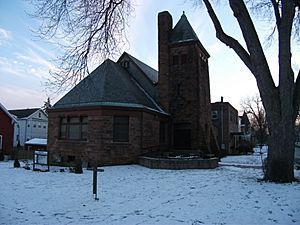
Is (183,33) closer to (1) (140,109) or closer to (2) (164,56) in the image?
(2) (164,56)

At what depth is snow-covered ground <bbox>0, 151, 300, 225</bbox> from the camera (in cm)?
661

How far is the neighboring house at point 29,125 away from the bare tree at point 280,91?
44556 millimetres

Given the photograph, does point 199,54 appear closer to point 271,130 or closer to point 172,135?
point 172,135

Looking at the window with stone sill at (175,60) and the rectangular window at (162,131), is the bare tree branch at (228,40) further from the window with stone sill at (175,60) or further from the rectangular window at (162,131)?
the window with stone sill at (175,60)

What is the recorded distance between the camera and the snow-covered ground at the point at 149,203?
661 centimetres

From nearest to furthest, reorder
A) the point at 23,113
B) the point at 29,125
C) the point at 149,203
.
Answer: the point at 149,203 < the point at 29,125 < the point at 23,113

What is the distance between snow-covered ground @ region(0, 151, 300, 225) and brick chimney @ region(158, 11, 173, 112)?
15.1 metres

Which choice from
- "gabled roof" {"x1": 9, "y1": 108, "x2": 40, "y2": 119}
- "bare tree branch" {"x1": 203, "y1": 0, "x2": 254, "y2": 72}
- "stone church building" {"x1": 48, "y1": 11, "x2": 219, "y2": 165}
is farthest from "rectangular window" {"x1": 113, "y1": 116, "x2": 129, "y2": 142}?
"gabled roof" {"x1": 9, "y1": 108, "x2": 40, "y2": 119}

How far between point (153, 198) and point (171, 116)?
17616 mm

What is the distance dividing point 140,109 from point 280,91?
1044 centimetres

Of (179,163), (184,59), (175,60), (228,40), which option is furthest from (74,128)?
(228,40)

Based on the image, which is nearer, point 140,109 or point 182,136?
point 140,109

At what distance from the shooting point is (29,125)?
171 feet

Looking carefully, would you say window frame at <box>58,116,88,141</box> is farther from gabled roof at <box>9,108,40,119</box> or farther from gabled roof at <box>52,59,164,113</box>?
gabled roof at <box>9,108,40,119</box>
